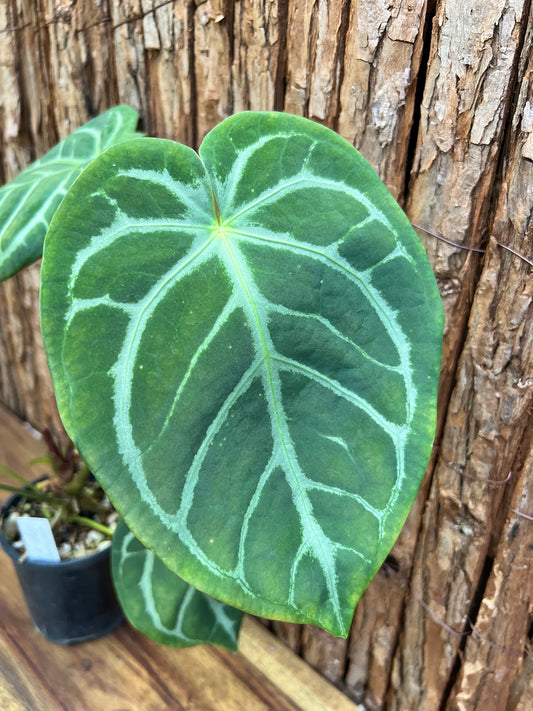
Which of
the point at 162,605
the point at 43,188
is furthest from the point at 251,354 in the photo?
the point at 162,605

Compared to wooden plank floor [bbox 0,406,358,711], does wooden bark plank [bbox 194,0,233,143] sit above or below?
above

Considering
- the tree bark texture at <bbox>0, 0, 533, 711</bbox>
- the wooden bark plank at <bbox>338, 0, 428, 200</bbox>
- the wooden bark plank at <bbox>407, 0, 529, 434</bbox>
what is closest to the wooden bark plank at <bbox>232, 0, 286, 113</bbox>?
the tree bark texture at <bbox>0, 0, 533, 711</bbox>

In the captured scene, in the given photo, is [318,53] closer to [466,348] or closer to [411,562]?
[466,348]

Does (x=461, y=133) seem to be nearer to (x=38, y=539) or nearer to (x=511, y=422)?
(x=511, y=422)

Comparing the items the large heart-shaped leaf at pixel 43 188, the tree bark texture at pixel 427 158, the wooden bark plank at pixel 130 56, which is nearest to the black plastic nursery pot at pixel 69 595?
the tree bark texture at pixel 427 158

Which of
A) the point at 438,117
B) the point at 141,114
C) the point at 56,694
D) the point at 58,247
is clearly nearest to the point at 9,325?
the point at 141,114

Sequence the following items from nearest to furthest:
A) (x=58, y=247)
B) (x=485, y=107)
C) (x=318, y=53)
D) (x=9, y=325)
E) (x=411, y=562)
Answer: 1. (x=58, y=247)
2. (x=485, y=107)
3. (x=318, y=53)
4. (x=411, y=562)
5. (x=9, y=325)

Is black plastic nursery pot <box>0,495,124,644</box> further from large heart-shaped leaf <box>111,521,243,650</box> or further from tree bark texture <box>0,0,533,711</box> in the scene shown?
tree bark texture <box>0,0,533,711</box>
